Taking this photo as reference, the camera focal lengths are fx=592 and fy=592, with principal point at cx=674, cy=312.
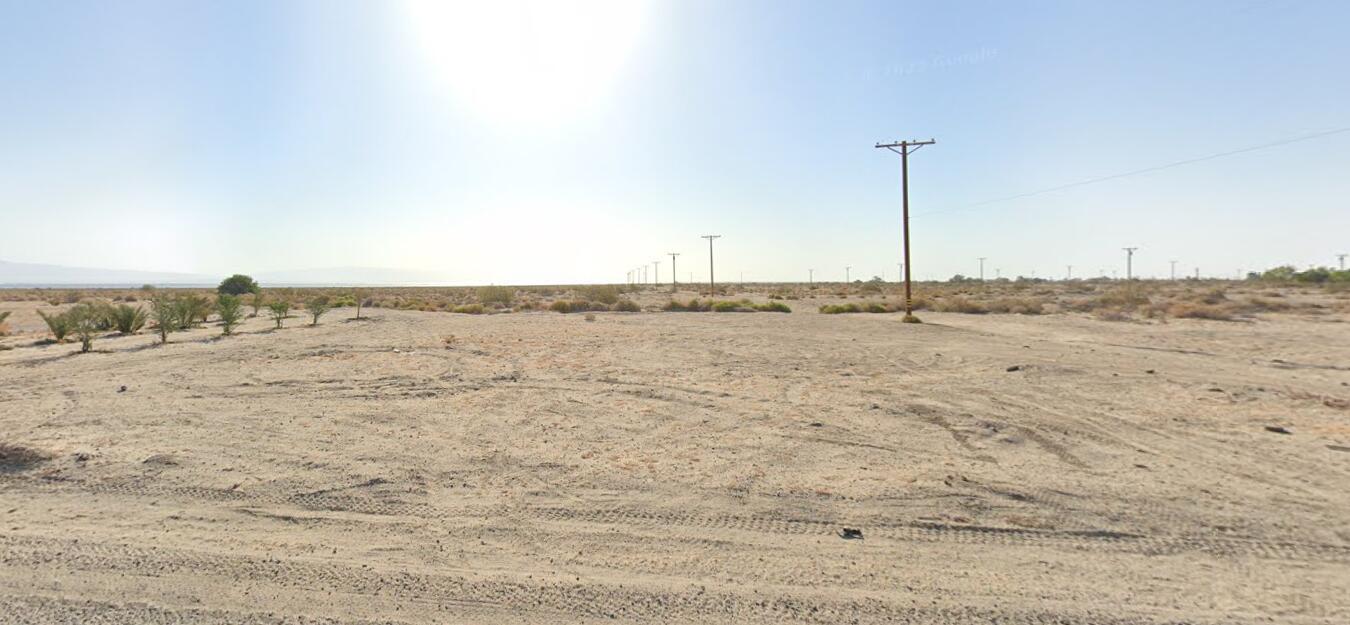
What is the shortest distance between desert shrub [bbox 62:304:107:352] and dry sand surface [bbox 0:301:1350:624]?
6130 millimetres

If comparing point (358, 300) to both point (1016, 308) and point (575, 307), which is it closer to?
point (575, 307)

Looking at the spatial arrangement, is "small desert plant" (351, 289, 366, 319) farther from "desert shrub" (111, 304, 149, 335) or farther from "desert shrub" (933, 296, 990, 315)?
"desert shrub" (933, 296, 990, 315)

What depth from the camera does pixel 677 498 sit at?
5.29 m

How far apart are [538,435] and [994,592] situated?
5.34 m

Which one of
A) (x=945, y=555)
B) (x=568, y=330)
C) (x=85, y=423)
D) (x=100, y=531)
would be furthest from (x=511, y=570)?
(x=568, y=330)

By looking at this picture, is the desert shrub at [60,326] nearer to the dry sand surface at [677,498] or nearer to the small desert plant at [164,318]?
the small desert plant at [164,318]

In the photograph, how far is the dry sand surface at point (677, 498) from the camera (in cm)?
361

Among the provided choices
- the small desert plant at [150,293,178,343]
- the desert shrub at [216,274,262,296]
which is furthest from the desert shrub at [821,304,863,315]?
the desert shrub at [216,274,262,296]

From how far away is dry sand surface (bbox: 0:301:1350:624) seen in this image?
3.61m

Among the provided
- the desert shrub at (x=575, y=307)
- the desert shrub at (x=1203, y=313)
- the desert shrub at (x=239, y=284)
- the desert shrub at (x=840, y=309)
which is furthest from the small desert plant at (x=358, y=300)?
the desert shrub at (x=1203, y=313)

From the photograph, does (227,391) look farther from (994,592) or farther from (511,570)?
(994,592)

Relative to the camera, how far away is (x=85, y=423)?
7781mm

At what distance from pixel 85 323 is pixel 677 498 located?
20.7 metres

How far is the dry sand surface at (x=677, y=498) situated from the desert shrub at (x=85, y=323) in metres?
6.13
